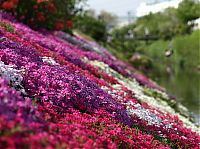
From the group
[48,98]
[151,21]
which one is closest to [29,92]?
[48,98]

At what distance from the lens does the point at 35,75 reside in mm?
11875

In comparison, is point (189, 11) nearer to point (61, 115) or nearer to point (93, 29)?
point (93, 29)

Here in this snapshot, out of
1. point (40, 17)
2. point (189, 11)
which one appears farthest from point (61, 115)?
point (189, 11)

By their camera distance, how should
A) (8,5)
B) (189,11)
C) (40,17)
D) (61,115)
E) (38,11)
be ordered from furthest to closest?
(189,11)
(38,11)
(40,17)
(8,5)
(61,115)

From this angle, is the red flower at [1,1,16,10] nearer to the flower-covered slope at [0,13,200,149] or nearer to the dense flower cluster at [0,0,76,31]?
the dense flower cluster at [0,0,76,31]

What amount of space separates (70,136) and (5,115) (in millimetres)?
1508

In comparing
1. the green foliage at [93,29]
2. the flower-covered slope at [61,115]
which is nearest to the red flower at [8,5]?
the flower-covered slope at [61,115]

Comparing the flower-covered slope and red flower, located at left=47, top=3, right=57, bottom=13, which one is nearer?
the flower-covered slope

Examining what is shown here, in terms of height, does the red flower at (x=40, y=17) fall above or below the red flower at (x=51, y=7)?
below

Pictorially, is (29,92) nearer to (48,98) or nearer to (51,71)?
(48,98)

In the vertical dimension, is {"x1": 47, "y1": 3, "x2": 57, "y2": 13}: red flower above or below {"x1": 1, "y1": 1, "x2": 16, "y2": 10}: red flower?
below

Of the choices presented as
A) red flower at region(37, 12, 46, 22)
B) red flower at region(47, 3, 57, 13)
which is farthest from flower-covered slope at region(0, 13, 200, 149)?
red flower at region(47, 3, 57, 13)

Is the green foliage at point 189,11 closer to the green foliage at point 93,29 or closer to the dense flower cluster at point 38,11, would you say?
the green foliage at point 93,29

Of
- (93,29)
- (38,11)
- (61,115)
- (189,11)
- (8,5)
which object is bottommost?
(189,11)
